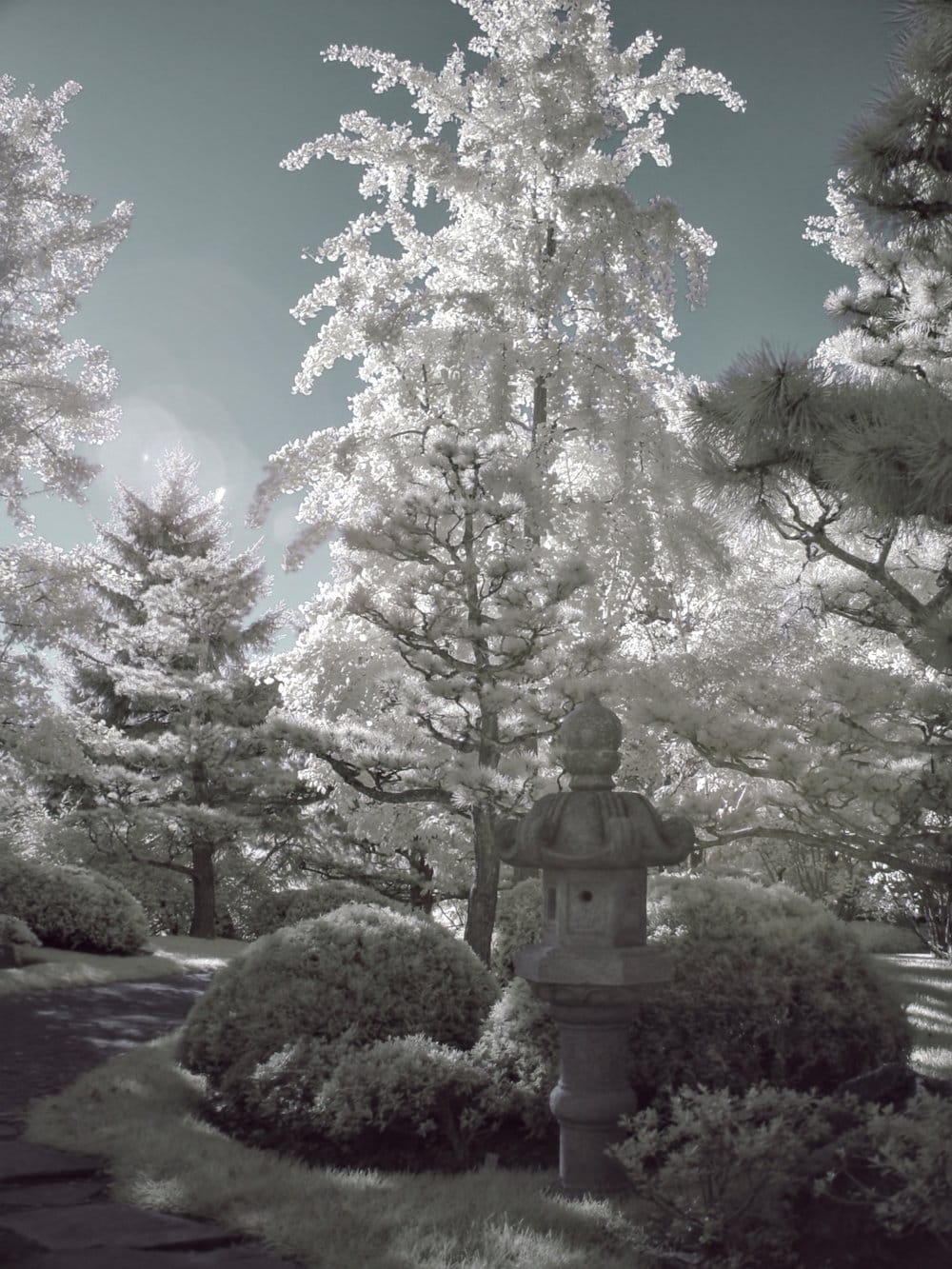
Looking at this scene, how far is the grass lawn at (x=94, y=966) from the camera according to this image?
10672mm

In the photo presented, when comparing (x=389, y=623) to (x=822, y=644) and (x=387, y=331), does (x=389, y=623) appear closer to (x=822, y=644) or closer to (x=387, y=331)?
(x=387, y=331)

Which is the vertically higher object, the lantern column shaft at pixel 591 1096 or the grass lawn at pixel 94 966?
the lantern column shaft at pixel 591 1096

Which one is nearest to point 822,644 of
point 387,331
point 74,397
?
point 387,331

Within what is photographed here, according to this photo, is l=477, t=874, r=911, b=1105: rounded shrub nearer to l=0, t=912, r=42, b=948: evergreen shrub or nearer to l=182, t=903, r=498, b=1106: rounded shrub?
l=182, t=903, r=498, b=1106: rounded shrub

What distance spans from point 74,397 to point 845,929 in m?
11.8

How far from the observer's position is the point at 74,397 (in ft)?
43.8

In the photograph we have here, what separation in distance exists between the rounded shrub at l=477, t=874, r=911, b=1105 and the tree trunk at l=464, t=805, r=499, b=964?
175 inches

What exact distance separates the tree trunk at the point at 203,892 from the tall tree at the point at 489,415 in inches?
314

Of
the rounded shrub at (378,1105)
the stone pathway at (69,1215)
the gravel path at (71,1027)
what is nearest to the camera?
the stone pathway at (69,1215)

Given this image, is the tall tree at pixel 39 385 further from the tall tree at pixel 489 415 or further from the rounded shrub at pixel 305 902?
the rounded shrub at pixel 305 902

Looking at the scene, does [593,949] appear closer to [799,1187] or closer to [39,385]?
[799,1187]

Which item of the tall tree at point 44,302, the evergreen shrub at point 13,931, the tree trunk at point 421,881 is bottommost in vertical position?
the evergreen shrub at point 13,931

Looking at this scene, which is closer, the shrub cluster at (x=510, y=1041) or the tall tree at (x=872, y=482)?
the tall tree at (x=872, y=482)

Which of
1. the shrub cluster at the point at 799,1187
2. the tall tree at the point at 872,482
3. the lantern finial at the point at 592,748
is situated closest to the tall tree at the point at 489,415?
the tall tree at the point at 872,482
